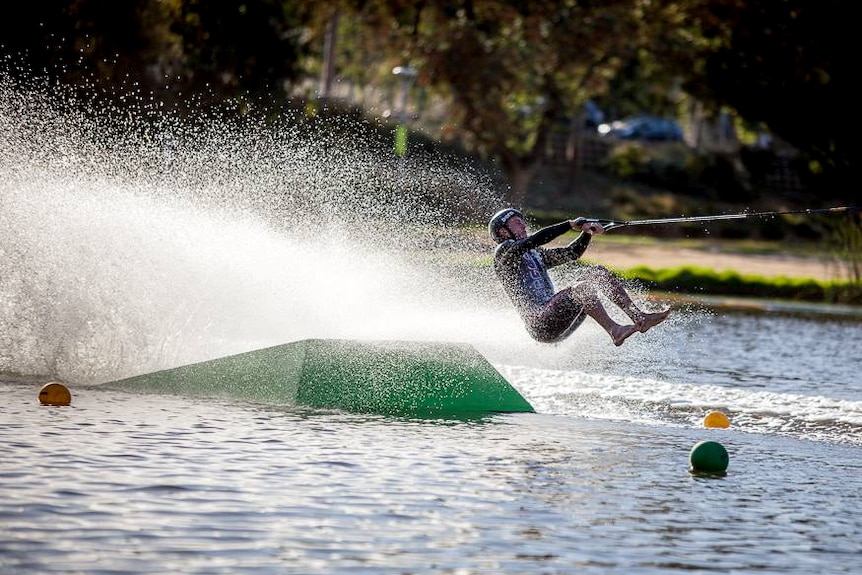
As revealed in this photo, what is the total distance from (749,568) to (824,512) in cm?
156

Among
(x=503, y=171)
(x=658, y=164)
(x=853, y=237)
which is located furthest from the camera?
(x=658, y=164)

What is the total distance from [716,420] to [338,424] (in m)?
2.92

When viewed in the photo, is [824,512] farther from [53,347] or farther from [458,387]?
[53,347]

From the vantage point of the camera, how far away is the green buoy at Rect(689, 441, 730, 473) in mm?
9312

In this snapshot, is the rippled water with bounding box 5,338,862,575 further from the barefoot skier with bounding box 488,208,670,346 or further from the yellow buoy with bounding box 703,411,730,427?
the barefoot skier with bounding box 488,208,670,346

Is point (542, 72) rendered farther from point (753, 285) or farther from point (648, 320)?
point (648, 320)

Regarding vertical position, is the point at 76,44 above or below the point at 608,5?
below

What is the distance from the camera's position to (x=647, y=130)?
204 feet

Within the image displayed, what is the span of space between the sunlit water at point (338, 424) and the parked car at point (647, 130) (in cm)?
4058

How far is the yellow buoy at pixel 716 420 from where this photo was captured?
37.7ft

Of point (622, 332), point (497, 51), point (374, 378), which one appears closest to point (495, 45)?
point (497, 51)

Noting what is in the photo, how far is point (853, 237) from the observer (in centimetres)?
2428

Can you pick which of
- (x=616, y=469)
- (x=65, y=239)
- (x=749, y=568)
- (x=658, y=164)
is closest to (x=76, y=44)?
(x=65, y=239)

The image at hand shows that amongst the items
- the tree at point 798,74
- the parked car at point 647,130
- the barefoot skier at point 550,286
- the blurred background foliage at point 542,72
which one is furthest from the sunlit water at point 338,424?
the parked car at point 647,130
